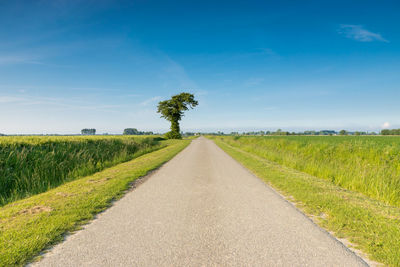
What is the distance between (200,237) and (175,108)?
54.4 meters

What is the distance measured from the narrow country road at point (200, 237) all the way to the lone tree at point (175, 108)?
5024 cm

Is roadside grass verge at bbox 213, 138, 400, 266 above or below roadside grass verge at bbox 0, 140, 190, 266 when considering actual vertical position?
below

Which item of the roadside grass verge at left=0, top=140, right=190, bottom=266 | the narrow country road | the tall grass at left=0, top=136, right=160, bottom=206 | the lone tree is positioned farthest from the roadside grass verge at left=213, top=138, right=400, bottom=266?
the lone tree

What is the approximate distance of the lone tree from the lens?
5612 centimetres

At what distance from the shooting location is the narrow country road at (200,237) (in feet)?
9.97

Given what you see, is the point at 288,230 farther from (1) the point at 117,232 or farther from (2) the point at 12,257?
(2) the point at 12,257

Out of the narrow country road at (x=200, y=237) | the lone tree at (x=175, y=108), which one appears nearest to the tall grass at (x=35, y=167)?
the narrow country road at (x=200, y=237)

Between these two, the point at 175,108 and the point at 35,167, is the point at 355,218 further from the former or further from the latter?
the point at 175,108

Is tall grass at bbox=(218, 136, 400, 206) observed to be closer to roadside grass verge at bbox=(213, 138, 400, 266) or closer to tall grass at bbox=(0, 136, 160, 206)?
roadside grass verge at bbox=(213, 138, 400, 266)

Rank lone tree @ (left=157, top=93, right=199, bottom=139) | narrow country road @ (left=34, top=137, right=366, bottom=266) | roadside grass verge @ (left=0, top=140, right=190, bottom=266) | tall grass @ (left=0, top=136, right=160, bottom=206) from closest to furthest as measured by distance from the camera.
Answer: narrow country road @ (left=34, top=137, right=366, bottom=266)
roadside grass verge @ (left=0, top=140, right=190, bottom=266)
tall grass @ (left=0, top=136, right=160, bottom=206)
lone tree @ (left=157, top=93, right=199, bottom=139)

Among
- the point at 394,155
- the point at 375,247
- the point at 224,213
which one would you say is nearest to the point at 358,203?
the point at 375,247

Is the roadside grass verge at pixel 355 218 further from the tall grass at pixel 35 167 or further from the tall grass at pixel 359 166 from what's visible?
the tall grass at pixel 35 167

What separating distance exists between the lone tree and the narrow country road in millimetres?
50243

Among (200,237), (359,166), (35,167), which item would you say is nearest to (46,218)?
(200,237)
